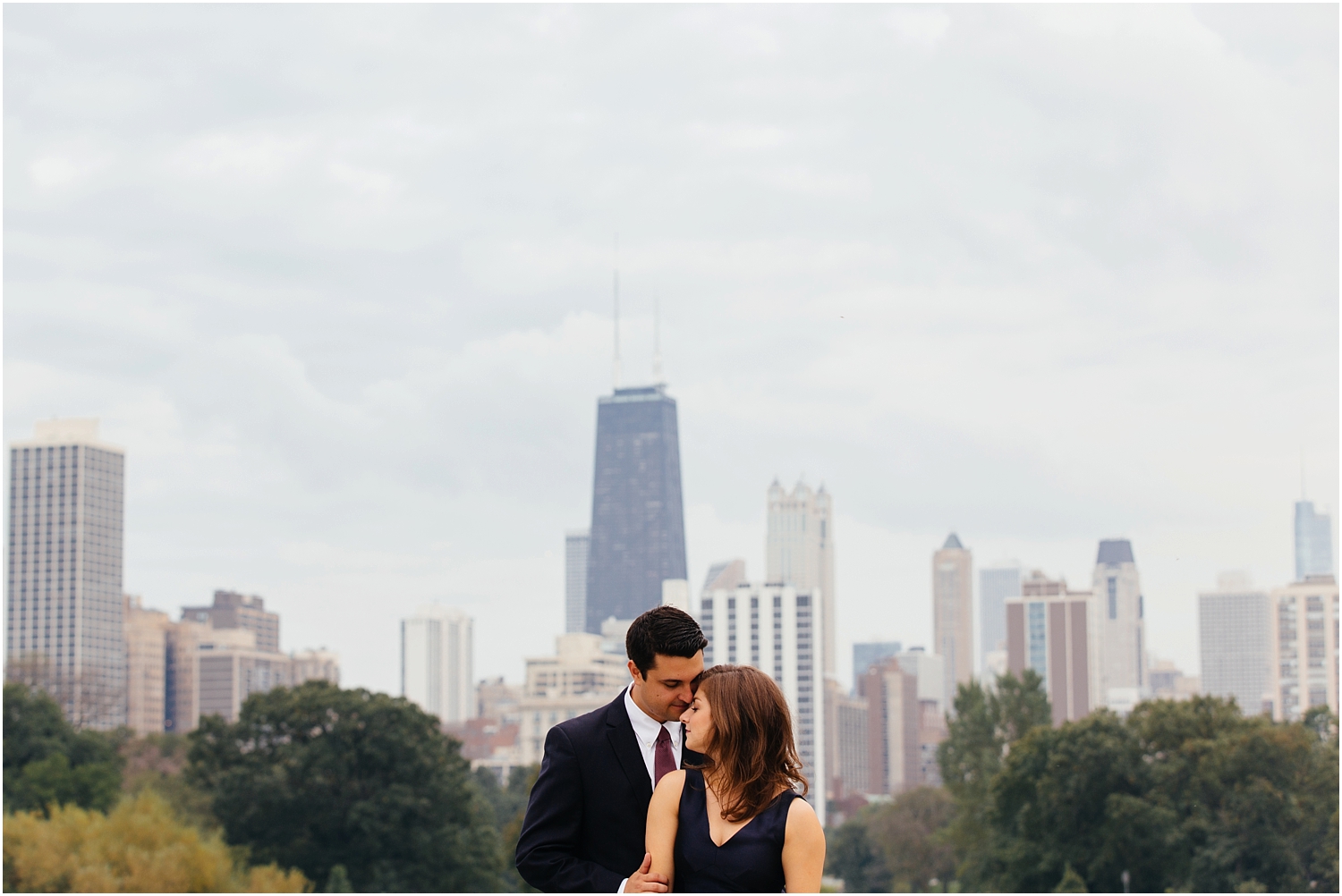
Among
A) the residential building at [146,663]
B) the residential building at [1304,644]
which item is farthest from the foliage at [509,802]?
the residential building at [146,663]

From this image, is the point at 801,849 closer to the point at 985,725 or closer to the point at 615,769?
the point at 615,769

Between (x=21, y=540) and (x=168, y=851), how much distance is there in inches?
5159

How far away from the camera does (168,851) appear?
34.0m

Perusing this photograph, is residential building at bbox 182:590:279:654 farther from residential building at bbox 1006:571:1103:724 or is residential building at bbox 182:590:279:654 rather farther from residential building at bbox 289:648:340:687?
residential building at bbox 1006:571:1103:724

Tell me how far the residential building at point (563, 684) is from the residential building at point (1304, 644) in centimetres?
5734

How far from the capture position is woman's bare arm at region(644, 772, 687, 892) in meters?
3.78

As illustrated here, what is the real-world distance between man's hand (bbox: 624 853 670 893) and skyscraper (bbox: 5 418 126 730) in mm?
151084

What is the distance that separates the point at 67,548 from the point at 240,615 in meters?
22.7

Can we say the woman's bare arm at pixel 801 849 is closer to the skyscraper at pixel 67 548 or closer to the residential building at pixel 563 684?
the residential building at pixel 563 684

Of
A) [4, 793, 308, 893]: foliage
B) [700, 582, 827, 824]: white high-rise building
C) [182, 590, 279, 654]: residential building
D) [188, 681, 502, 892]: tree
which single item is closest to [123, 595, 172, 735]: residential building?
[182, 590, 279, 654]: residential building

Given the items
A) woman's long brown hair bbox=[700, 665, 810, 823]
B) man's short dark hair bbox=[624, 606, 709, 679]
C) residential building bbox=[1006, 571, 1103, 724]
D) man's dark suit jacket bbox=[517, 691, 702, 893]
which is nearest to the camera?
woman's long brown hair bbox=[700, 665, 810, 823]

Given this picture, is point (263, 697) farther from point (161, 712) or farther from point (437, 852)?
point (161, 712)

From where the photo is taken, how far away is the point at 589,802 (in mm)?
4199

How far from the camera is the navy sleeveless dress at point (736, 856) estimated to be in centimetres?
372
